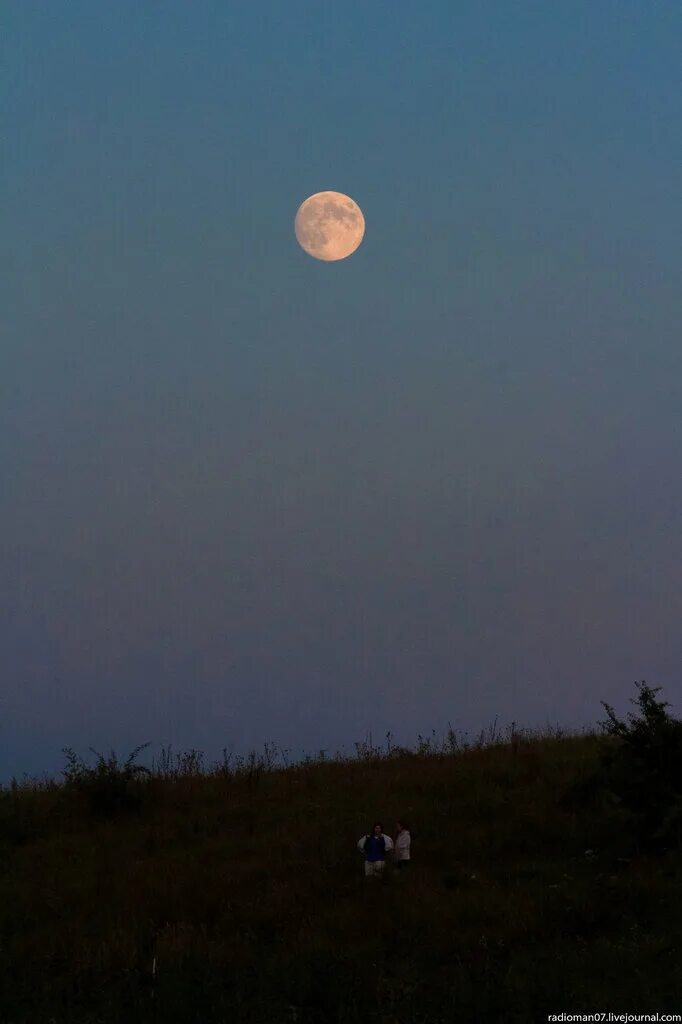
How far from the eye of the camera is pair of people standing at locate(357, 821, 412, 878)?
17969 millimetres

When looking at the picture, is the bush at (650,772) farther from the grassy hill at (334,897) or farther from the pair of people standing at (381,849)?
the pair of people standing at (381,849)

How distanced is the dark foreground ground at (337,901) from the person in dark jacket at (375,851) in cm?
40

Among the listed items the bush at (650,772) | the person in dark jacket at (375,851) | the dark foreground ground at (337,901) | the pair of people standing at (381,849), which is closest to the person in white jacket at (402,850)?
the pair of people standing at (381,849)

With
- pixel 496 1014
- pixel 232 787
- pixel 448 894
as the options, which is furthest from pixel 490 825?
pixel 496 1014

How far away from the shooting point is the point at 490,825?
66.3ft

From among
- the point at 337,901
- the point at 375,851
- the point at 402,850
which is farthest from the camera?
the point at 402,850

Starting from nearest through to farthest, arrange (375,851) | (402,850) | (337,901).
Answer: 1. (337,901)
2. (375,851)
3. (402,850)

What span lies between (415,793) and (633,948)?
32.0 feet

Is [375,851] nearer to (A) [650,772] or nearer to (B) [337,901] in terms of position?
(B) [337,901]

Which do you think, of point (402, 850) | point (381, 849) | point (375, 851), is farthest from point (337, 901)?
point (402, 850)

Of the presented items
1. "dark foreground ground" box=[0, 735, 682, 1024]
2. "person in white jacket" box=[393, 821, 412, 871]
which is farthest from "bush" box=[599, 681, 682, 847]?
"person in white jacket" box=[393, 821, 412, 871]

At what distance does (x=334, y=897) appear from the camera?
17.0 m

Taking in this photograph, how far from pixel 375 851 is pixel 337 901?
1.44 meters

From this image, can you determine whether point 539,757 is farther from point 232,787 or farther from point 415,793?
point 232,787
